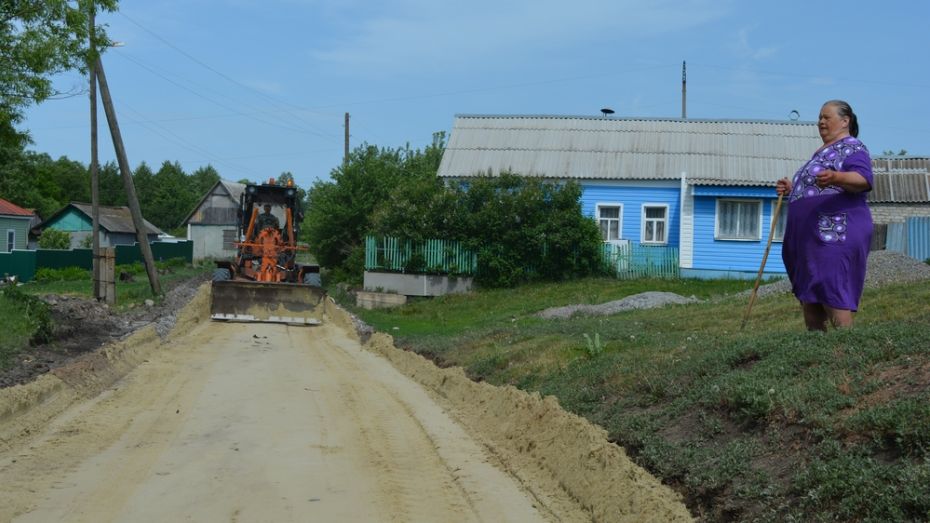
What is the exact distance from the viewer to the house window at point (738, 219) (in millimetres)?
32656

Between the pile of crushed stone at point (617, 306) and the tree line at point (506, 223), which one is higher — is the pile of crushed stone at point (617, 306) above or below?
below

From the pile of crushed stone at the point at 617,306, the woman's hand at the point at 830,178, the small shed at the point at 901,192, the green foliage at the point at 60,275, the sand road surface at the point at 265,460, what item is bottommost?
the sand road surface at the point at 265,460

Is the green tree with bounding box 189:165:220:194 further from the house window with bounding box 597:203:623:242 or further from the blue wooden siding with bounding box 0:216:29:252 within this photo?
the house window with bounding box 597:203:623:242

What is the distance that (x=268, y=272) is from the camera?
24.0 metres

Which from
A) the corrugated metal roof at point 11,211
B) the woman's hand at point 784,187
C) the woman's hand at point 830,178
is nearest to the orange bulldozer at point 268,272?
the woman's hand at point 784,187

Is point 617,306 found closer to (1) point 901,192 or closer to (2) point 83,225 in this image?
(1) point 901,192

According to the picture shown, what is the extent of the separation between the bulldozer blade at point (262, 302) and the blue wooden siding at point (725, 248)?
586 inches

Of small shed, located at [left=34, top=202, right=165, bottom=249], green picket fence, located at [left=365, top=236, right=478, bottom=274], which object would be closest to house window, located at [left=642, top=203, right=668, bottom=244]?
green picket fence, located at [left=365, top=236, right=478, bottom=274]

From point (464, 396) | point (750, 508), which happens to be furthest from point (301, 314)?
point (750, 508)

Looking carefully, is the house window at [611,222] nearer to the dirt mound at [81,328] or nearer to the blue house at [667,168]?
the blue house at [667,168]

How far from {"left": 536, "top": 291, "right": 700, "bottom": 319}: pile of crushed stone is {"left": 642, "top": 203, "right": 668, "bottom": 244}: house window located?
894 cm

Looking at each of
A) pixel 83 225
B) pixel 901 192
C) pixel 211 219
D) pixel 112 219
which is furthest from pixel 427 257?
pixel 211 219

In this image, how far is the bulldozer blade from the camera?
866 inches

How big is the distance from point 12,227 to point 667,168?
40869 mm
